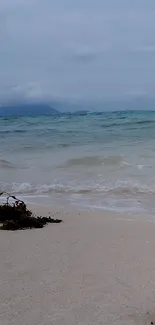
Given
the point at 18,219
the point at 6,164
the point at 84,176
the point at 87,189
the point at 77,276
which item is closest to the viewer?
the point at 77,276

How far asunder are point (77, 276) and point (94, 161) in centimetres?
820

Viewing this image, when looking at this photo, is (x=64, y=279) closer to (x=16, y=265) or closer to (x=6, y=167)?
(x=16, y=265)

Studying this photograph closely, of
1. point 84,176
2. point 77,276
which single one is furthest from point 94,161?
point 77,276

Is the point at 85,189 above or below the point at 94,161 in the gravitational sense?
below

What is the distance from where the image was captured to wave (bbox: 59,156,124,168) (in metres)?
10.7

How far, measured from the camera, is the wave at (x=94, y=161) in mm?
10672

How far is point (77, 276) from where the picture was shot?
113 inches

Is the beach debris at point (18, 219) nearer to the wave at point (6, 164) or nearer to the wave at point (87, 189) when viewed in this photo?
the wave at point (87, 189)

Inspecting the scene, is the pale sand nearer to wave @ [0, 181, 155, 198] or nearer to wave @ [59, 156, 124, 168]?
wave @ [0, 181, 155, 198]

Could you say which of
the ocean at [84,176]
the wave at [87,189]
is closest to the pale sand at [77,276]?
the ocean at [84,176]

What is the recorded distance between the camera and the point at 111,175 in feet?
29.4

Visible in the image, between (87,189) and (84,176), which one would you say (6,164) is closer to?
(84,176)

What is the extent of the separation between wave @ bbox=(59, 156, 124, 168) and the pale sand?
639 cm

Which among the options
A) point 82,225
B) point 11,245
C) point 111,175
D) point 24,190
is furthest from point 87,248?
point 111,175
